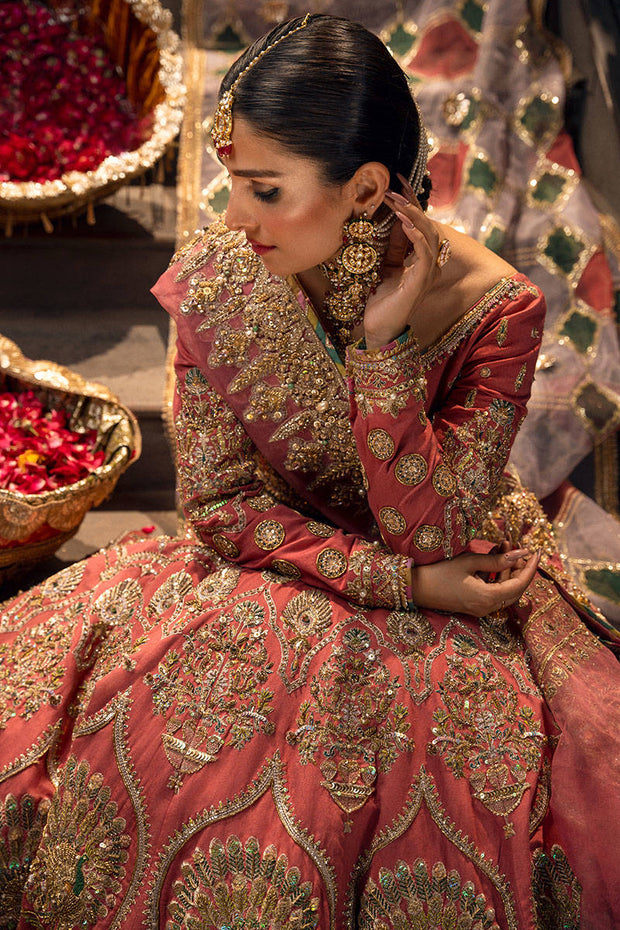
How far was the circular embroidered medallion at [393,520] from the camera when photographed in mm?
1279

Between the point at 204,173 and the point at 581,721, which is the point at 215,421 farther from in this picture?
the point at 204,173

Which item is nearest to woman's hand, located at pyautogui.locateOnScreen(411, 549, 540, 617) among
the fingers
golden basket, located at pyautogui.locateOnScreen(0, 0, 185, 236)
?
the fingers

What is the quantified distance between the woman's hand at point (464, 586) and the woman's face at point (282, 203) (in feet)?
1.55

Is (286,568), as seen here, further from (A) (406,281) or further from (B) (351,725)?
(A) (406,281)

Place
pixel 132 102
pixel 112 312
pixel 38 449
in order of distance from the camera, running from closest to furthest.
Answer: pixel 38 449, pixel 112 312, pixel 132 102

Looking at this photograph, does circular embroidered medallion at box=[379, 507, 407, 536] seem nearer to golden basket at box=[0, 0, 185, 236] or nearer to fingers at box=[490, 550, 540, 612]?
fingers at box=[490, 550, 540, 612]

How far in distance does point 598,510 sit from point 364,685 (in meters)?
1.09

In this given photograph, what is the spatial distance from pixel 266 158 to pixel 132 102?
1.69 meters

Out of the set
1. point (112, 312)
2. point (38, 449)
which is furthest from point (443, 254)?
point (112, 312)

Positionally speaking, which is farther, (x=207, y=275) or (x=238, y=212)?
(x=207, y=275)

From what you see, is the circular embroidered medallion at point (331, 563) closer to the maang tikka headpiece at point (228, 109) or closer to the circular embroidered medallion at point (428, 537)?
the circular embroidered medallion at point (428, 537)

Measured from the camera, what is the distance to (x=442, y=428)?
134 centimetres

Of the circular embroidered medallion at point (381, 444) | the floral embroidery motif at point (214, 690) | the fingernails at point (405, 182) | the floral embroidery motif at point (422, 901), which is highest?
the fingernails at point (405, 182)

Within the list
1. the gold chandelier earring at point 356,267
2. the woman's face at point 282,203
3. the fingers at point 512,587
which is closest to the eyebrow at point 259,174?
the woman's face at point 282,203
